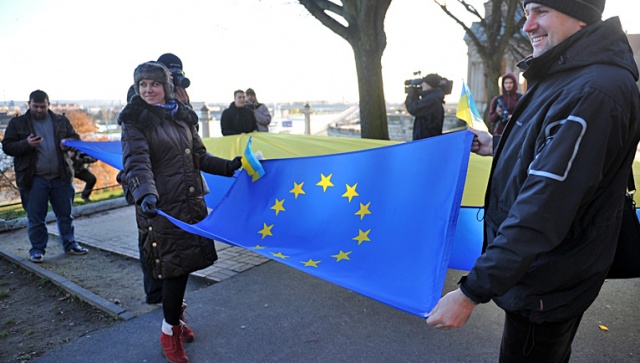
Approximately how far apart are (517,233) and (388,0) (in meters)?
8.06

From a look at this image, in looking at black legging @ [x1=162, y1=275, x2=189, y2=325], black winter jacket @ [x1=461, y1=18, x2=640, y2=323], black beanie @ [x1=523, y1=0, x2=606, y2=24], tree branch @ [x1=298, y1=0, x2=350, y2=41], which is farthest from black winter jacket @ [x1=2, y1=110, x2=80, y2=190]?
black beanie @ [x1=523, y1=0, x2=606, y2=24]

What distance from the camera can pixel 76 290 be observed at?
4641 mm

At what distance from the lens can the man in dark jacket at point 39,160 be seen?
5.41 meters

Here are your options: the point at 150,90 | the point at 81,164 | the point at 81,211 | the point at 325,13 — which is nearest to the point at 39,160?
the point at 81,164

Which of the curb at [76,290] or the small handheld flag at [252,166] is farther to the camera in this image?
the curb at [76,290]

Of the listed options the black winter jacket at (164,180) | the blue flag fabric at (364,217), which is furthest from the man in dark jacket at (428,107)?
the black winter jacket at (164,180)

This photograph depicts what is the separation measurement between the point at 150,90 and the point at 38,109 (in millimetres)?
3206

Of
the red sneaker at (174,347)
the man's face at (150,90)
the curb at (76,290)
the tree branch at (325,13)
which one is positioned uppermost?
the tree branch at (325,13)

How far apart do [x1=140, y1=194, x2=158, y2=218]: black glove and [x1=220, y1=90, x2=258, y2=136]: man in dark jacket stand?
207 inches

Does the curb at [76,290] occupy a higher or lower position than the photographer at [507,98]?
lower

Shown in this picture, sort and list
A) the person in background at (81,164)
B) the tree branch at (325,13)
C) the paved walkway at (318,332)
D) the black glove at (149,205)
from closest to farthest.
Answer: the black glove at (149,205) → the paved walkway at (318,332) → the person in background at (81,164) → the tree branch at (325,13)

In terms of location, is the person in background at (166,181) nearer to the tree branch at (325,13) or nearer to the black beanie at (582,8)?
the black beanie at (582,8)

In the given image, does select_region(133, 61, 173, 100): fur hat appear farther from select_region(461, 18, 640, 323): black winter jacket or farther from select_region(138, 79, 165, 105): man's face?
select_region(461, 18, 640, 323): black winter jacket

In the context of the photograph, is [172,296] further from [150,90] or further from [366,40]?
[366,40]
